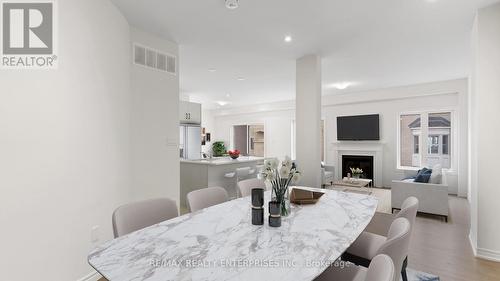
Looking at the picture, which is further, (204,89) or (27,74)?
(204,89)

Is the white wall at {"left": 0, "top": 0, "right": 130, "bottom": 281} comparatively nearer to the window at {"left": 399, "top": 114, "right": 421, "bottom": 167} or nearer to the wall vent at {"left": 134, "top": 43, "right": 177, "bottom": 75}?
the wall vent at {"left": 134, "top": 43, "right": 177, "bottom": 75}

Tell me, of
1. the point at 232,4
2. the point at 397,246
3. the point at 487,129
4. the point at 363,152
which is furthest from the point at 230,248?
the point at 363,152

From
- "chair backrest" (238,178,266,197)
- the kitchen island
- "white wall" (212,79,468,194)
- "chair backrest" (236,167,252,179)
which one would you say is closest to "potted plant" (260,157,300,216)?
"chair backrest" (238,178,266,197)

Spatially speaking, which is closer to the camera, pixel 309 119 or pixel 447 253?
pixel 447 253

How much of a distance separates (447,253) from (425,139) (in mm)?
4310

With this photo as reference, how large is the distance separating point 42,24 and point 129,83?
109 centimetres

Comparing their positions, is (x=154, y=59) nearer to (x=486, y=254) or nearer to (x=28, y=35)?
(x=28, y=35)

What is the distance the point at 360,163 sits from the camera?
23.3ft

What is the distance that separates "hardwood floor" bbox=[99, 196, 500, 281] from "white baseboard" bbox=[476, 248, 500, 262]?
0.19ft

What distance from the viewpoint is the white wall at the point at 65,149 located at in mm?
1631

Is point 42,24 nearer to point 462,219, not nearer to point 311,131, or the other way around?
point 311,131

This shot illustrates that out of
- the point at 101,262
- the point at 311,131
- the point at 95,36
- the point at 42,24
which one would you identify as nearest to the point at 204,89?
the point at 311,131

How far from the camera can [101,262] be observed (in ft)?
3.48

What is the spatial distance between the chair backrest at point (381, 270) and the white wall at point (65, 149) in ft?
6.94
